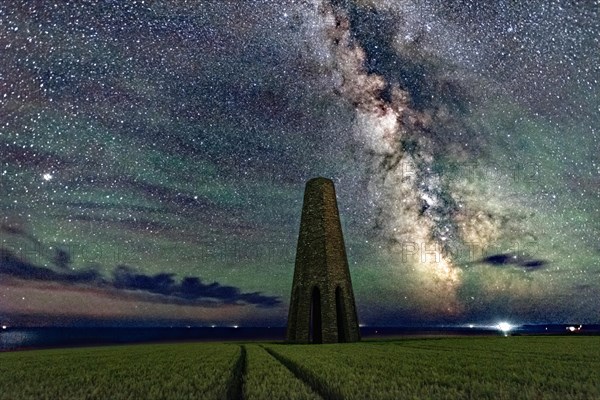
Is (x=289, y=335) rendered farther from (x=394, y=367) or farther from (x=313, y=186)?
(x=394, y=367)

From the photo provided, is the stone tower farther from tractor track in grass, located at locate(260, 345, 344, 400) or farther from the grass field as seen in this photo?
the grass field

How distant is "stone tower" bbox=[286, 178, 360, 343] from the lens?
26812mm

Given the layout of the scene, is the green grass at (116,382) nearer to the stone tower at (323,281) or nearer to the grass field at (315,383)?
the grass field at (315,383)

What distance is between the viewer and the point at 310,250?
28.5m

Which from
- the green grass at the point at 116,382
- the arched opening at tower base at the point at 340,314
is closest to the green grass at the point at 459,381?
the green grass at the point at 116,382

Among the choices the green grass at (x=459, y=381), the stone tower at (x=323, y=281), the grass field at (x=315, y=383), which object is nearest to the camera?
the green grass at (x=459, y=381)

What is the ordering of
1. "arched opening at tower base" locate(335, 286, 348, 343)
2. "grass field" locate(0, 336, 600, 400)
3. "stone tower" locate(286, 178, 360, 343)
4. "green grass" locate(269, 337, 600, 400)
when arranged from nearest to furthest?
"green grass" locate(269, 337, 600, 400), "grass field" locate(0, 336, 600, 400), "stone tower" locate(286, 178, 360, 343), "arched opening at tower base" locate(335, 286, 348, 343)

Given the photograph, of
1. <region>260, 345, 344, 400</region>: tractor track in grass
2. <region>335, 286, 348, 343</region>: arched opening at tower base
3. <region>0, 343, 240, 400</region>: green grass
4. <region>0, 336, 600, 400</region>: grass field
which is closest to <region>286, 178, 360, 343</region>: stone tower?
<region>335, 286, 348, 343</region>: arched opening at tower base

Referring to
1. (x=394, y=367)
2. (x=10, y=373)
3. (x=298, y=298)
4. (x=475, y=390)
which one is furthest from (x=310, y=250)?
(x=475, y=390)

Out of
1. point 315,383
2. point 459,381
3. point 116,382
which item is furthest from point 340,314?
point 116,382

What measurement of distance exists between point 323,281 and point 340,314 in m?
2.99

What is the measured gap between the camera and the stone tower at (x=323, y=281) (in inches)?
1056

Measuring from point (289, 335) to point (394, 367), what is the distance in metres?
18.9

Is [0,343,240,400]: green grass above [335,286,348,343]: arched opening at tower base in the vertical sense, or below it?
below
